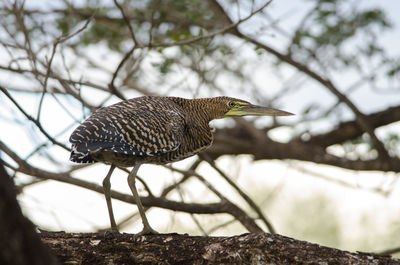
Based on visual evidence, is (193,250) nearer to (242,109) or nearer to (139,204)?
(139,204)

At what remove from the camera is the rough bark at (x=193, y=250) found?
3.12 metres

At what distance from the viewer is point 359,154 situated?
25.9 ft

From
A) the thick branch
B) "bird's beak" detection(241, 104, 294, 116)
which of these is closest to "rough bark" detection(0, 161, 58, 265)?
"bird's beak" detection(241, 104, 294, 116)

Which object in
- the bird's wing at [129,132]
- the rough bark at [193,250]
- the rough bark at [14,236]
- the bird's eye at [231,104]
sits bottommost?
the rough bark at [14,236]

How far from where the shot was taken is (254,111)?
201 inches

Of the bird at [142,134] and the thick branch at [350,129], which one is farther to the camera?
the thick branch at [350,129]

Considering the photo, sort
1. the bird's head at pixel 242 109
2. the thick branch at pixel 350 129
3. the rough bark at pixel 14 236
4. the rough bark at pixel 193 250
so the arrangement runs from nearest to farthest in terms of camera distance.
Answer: the rough bark at pixel 14 236, the rough bark at pixel 193 250, the bird's head at pixel 242 109, the thick branch at pixel 350 129

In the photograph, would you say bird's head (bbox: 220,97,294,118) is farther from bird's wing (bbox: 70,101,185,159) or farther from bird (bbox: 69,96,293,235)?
bird's wing (bbox: 70,101,185,159)

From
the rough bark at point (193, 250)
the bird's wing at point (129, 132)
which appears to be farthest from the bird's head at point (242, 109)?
the rough bark at point (193, 250)

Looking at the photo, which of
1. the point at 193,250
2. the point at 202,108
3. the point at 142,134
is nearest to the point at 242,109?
the point at 202,108

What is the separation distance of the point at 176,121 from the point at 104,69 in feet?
13.5

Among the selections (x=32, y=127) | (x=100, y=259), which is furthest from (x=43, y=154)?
(x=100, y=259)

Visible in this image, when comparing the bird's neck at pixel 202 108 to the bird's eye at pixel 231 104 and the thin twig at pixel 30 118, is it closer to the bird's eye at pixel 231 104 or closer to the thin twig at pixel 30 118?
the bird's eye at pixel 231 104

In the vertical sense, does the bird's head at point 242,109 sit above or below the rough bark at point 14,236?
above
